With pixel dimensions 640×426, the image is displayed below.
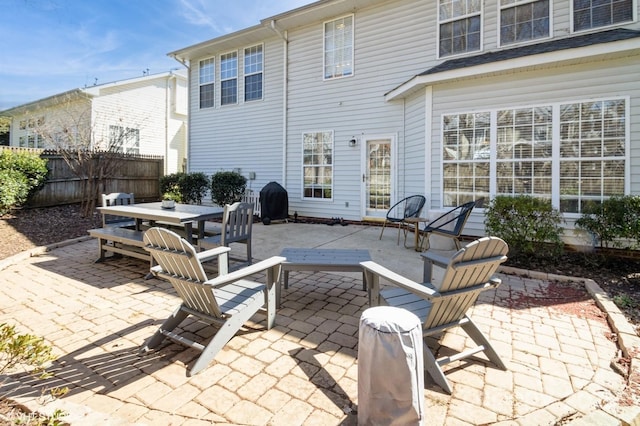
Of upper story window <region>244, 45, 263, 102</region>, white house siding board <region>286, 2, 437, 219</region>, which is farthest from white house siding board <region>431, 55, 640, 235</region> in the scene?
upper story window <region>244, 45, 263, 102</region>

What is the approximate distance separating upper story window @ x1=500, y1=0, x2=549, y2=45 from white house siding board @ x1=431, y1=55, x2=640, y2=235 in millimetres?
1319

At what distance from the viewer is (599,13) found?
6.20 metres

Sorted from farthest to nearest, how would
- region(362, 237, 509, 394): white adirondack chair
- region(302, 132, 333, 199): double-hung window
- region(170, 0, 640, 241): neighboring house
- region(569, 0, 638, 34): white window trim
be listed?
region(302, 132, 333, 199): double-hung window → region(569, 0, 638, 34): white window trim → region(170, 0, 640, 241): neighboring house → region(362, 237, 509, 394): white adirondack chair

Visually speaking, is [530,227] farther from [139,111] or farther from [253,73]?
[139,111]

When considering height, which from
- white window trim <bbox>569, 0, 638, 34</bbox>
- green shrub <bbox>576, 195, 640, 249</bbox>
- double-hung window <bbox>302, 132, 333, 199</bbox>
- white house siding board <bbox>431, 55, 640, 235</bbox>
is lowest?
green shrub <bbox>576, 195, 640, 249</bbox>

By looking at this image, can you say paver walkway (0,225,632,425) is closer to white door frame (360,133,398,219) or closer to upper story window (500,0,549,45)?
white door frame (360,133,398,219)

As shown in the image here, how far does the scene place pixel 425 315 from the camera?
2.40m

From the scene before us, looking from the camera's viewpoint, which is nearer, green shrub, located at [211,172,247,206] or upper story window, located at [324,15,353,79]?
upper story window, located at [324,15,353,79]

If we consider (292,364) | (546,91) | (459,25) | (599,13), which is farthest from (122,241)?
(599,13)

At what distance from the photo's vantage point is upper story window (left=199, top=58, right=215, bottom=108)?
11.7m

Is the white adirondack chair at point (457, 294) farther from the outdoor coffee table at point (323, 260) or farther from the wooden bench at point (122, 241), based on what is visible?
the wooden bench at point (122, 241)

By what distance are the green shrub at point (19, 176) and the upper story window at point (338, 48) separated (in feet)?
25.5

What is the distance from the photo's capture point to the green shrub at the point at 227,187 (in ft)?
32.3

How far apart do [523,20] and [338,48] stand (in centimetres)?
430
